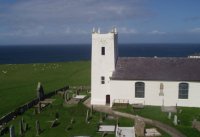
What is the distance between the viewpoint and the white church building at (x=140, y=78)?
42.3 metres

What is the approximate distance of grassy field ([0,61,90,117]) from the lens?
5006 centimetres

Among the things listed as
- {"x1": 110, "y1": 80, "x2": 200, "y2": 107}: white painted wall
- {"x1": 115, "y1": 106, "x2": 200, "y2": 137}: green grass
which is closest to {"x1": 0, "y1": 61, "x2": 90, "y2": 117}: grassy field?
{"x1": 110, "y1": 80, "x2": 200, "y2": 107}: white painted wall

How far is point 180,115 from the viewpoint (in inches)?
1519

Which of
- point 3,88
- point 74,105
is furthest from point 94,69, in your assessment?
point 3,88

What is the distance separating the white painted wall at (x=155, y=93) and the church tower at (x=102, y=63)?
1.84 metres

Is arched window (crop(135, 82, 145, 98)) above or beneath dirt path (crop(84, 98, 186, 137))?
above

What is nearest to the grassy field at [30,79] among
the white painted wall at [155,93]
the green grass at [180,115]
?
the white painted wall at [155,93]

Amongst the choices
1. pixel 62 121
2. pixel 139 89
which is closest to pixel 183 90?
pixel 139 89

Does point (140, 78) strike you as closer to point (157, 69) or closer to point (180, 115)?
point (157, 69)

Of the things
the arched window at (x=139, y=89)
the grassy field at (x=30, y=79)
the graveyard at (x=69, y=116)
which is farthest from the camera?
the grassy field at (x=30, y=79)

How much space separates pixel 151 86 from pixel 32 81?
32.3m

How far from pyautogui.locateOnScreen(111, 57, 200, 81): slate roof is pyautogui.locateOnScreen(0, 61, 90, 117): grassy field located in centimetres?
1532

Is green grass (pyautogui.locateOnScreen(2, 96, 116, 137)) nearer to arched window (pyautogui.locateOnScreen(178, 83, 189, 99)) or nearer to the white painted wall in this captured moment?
the white painted wall

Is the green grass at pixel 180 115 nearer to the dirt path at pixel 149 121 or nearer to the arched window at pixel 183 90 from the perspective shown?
the dirt path at pixel 149 121
